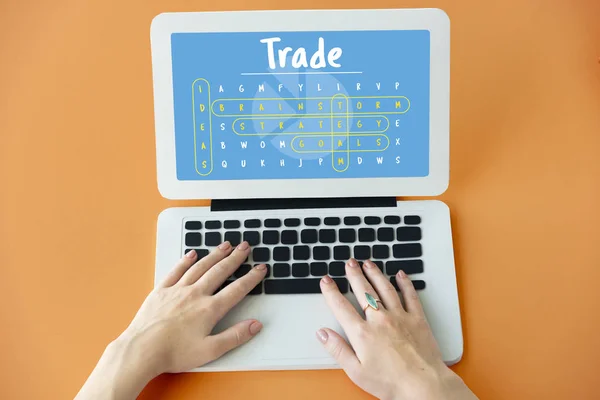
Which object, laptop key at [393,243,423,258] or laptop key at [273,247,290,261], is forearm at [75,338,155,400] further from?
laptop key at [393,243,423,258]

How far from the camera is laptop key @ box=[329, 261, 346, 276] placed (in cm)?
68

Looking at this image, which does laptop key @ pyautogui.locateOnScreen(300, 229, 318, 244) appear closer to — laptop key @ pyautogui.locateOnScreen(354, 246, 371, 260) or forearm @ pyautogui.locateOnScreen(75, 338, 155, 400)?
laptop key @ pyautogui.locateOnScreen(354, 246, 371, 260)

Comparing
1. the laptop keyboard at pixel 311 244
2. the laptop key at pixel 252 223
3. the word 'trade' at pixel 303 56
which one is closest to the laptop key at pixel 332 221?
the laptop keyboard at pixel 311 244

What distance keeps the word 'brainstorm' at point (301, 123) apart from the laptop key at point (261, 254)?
126 mm

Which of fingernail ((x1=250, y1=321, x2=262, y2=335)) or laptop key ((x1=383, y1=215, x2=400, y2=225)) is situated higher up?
laptop key ((x1=383, y1=215, x2=400, y2=225))

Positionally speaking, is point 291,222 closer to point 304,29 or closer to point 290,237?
point 290,237

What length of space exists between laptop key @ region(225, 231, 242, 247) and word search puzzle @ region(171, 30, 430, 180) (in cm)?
8

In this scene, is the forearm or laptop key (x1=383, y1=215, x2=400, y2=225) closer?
the forearm

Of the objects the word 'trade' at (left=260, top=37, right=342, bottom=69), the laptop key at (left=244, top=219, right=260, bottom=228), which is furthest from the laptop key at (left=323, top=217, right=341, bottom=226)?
the word 'trade' at (left=260, top=37, right=342, bottom=69)

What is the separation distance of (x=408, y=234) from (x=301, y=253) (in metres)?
A: 0.16

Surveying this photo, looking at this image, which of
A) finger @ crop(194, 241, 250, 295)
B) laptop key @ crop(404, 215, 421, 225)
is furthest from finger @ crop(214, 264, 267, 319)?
laptop key @ crop(404, 215, 421, 225)

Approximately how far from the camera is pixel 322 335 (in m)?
0.63

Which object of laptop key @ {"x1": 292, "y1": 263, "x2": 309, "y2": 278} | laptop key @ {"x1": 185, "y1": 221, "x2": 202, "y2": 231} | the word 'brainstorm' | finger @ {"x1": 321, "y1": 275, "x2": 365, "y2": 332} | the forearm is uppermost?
the word 'brainstorm'

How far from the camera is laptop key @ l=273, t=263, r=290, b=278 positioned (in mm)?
675
